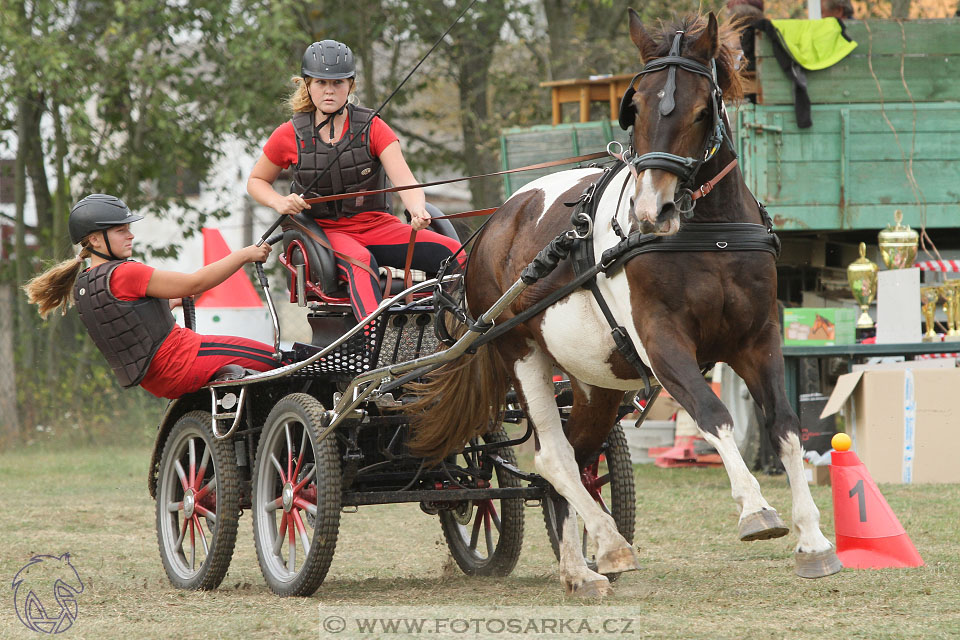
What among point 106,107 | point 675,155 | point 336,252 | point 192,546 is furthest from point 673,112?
point 106,107

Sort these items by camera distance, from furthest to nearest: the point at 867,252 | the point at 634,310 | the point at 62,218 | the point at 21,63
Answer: the point at 62,218
the point at 21,63
the point at 867,252
the point at 634,310

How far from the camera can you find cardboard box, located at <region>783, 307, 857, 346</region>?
9414 millimetres

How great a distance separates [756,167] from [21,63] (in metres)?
7.72

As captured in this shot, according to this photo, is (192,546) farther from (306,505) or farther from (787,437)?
(787,437)

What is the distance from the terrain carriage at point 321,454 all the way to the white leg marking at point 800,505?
101 centimetres

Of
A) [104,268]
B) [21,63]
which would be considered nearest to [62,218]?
[21,63]

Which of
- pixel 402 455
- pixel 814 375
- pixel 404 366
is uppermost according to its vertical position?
pixel 404 366

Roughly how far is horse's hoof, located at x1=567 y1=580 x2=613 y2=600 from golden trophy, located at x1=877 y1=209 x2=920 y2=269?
545cm

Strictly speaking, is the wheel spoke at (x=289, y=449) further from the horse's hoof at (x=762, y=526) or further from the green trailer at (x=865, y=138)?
the green trailer at (x=865, y=138)

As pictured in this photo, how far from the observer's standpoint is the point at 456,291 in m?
5.56

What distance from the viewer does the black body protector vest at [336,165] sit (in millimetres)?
5598

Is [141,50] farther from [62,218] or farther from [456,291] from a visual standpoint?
[456,291]

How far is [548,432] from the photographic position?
5.21 meters

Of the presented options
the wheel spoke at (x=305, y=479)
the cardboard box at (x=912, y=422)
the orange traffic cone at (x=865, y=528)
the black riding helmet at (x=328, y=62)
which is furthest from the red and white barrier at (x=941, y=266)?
the wheel spoke at (x=305, y=479)
